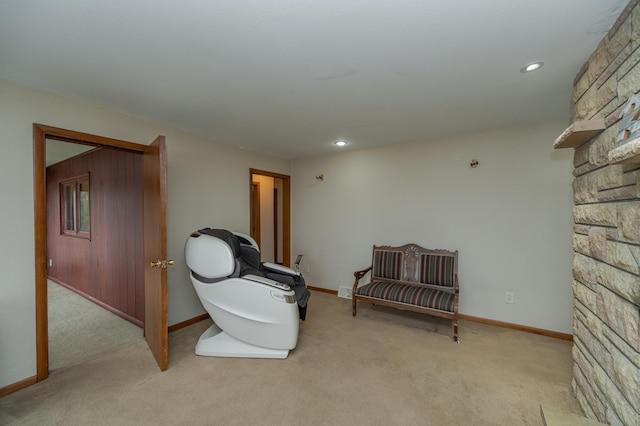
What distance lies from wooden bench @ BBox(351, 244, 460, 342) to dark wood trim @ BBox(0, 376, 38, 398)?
117 inches

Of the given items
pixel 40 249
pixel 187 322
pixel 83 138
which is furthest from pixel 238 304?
pixel 83 138

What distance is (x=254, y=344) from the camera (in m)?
2.48

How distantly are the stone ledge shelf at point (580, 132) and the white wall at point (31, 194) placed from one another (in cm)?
344

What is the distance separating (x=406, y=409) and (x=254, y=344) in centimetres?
139

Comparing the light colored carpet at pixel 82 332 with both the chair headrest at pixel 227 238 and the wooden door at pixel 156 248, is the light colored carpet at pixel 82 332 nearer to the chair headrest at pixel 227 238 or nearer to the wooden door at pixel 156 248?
the wooden door at pixel 156 248

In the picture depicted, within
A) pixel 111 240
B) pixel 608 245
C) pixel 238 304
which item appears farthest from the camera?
pixel 111 240

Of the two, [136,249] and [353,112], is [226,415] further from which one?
[353,112]

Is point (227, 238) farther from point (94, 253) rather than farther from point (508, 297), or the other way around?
point (508, 297)

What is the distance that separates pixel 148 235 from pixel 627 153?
3170 mm

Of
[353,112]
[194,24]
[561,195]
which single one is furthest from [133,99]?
[561,195]

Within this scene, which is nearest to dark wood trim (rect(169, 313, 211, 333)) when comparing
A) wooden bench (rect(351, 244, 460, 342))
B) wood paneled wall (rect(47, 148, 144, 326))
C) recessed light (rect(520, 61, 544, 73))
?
wood paneled wall (rect(47, 148, 144, 326))

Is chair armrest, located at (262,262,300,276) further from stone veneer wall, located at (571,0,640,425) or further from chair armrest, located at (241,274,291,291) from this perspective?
stone veneer wall, located at (571,0,640,425)

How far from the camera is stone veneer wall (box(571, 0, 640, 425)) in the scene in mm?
1180

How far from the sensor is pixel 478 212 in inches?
127
